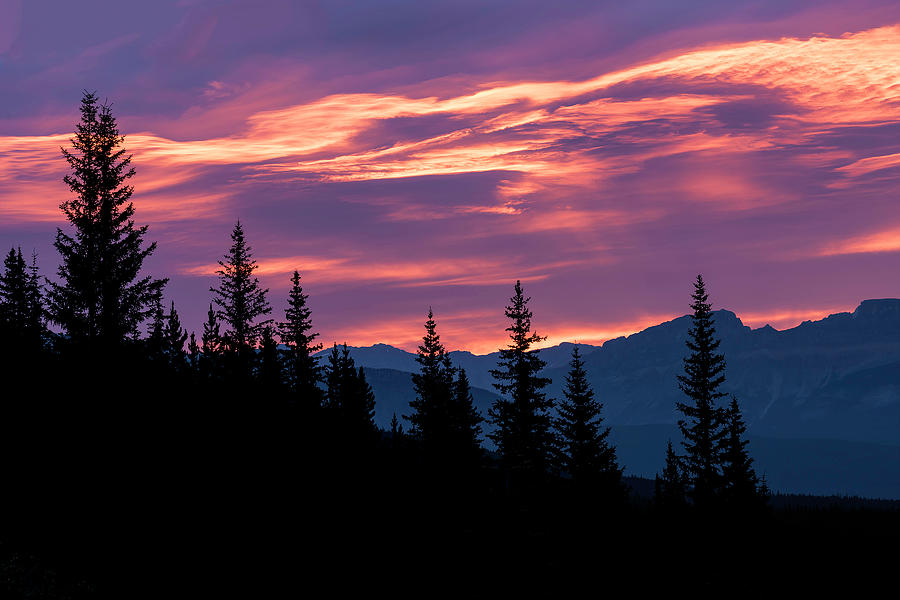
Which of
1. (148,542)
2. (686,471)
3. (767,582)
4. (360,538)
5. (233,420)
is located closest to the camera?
(148,542)

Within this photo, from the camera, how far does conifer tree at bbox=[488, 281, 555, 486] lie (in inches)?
2211

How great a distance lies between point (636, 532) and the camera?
51781mm

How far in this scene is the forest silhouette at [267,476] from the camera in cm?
2528

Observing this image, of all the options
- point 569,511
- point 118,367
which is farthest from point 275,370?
point 569,511

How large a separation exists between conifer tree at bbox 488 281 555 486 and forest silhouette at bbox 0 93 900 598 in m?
0.20

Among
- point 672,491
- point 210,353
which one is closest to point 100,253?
point 210,353

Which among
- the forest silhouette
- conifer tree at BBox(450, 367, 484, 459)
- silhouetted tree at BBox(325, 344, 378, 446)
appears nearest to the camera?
the forest silhouette

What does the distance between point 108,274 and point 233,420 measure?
19.6 metres

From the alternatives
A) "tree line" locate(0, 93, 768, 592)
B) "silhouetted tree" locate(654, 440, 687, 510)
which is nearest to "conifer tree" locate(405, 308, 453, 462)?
"tree line" locate(0, 93, 768, 592)

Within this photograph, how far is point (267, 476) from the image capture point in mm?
33219

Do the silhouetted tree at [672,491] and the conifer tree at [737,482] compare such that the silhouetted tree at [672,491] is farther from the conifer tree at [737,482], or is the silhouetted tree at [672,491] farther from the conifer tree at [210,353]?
the conifer tree at [210,353]

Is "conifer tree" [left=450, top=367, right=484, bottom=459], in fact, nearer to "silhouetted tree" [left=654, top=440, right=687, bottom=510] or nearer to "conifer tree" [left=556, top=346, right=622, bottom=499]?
"conifer tree" [left=556, top=346, right=622, bottom=499]

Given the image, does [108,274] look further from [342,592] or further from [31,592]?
[31,592]

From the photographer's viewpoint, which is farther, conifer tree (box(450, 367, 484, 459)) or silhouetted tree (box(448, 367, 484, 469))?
conifer tree (box(450, 367, 484, 459))
